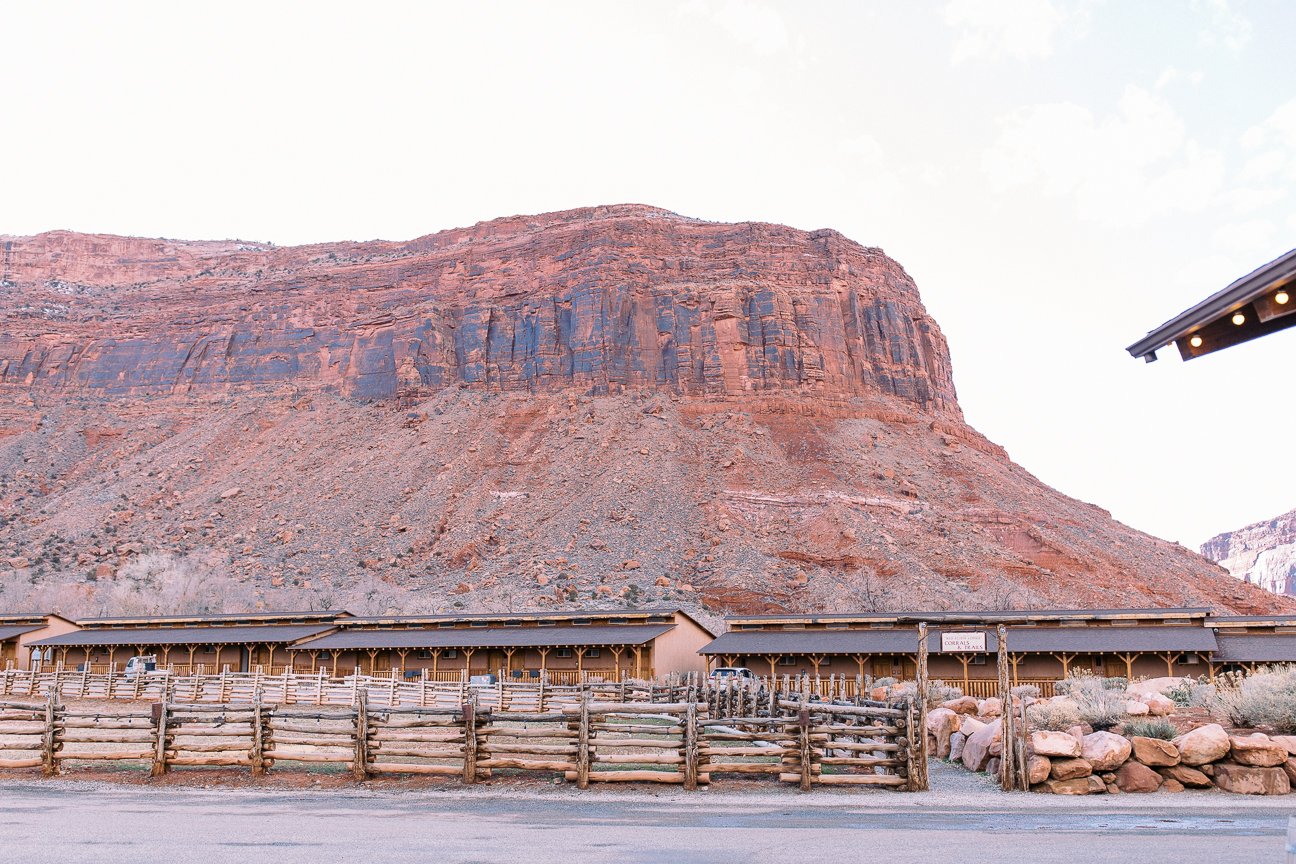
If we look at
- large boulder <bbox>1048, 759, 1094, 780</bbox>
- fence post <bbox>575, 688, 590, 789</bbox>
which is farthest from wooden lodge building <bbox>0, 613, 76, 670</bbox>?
large boulder <bbox>1048, 759, 1094, 780</bbox>

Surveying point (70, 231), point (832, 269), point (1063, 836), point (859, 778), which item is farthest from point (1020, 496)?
point (70, 231)

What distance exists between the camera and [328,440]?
96000 millimetres

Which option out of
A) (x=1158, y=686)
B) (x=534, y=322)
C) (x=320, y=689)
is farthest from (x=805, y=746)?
(x=534, y=322)

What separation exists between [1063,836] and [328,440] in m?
Answer: 90.2

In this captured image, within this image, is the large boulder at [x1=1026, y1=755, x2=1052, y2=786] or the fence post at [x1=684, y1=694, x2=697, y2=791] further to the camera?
the fence post at [x1=684, y1=694, x2=697, y2=791]

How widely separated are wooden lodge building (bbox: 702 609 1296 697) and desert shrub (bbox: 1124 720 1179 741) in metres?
18.8

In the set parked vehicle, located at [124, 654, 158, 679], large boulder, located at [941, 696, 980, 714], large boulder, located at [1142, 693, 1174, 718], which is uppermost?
parked vehicle, located at [124, 654, 158, 679]

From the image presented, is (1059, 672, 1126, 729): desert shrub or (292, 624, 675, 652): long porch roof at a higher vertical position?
(292, 624, 675, 652): long porch roof

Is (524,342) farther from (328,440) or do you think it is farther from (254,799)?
(254,799)

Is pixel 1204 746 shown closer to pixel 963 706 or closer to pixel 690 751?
pixel 690 751

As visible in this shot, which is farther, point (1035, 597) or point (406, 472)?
point (406, 472)

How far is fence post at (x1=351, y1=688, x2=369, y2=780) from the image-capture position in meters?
18.7

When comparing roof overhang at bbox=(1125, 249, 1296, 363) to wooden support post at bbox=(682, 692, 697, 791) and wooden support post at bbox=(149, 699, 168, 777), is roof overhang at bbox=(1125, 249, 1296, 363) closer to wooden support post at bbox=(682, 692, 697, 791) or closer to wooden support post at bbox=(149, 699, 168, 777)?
wooden support post at bbox=(682, 692, 697, 791)

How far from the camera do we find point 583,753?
1767cm
